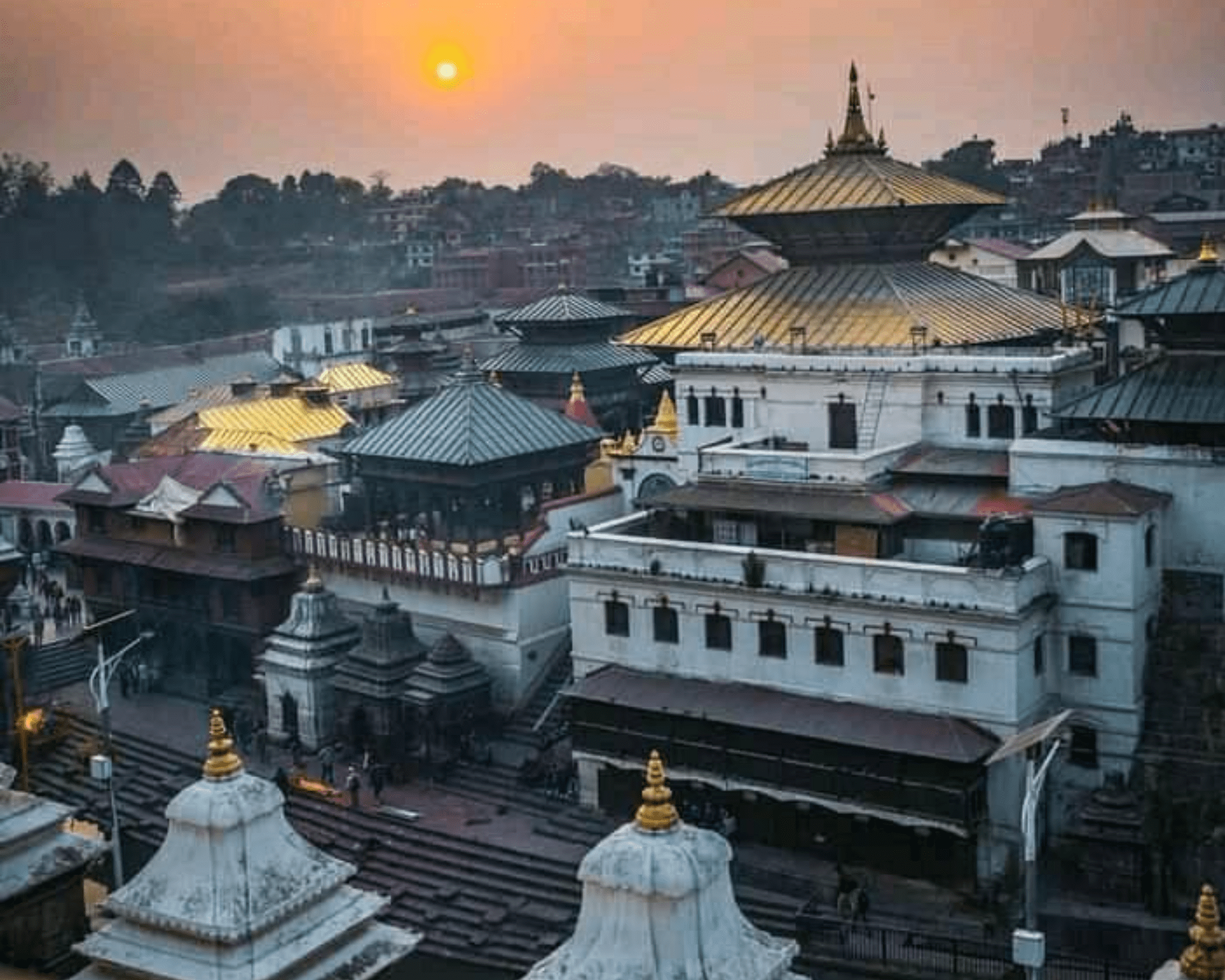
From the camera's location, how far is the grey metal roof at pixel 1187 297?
28000 mm

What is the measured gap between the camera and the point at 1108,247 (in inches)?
2098

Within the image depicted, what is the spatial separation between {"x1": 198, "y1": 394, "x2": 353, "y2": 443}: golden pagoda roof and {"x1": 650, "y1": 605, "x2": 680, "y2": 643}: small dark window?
2063 centimetres

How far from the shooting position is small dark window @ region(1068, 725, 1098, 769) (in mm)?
27172

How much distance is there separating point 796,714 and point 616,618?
4690 millimetres

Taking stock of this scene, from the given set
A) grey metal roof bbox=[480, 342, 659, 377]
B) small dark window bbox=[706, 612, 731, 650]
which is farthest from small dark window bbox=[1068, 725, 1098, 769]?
grey metal roof bbox=[480, 342, 659, 377]

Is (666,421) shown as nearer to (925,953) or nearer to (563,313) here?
(563,313)

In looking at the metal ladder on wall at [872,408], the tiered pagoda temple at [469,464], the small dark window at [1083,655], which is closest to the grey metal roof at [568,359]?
the tiered pagoda temple at [469,464]

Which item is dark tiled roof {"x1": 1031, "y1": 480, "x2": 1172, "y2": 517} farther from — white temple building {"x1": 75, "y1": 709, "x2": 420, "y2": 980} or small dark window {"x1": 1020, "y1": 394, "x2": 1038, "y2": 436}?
white temple building {"x1": 75, "y1": 709, "x2": 420, "y2": 980}

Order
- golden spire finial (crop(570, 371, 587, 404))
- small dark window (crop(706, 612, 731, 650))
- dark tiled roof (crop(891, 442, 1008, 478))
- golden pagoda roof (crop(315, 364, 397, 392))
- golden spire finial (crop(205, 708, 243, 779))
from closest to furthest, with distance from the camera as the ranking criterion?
golden spire finial (crop(205, 708, 243, 779)), small dark window (crop(706, 612, 731, 650)), dark tiled roof (crop(891, 442, 1008, 478)), golden spire finial (crop(570, 371, 587, 404)), golden pagoda roof (crop(315, 364, 397, 392))

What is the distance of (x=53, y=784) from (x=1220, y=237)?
48504 millimetres

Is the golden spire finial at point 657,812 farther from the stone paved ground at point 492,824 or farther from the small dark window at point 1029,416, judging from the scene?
the small dark window at point 1029,416

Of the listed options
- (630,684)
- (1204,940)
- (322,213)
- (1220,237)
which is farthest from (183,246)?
(1204,940)

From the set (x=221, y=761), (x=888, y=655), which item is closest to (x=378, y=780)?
(x=888, y=655)

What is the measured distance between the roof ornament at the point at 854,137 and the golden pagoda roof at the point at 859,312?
330 centimetres
